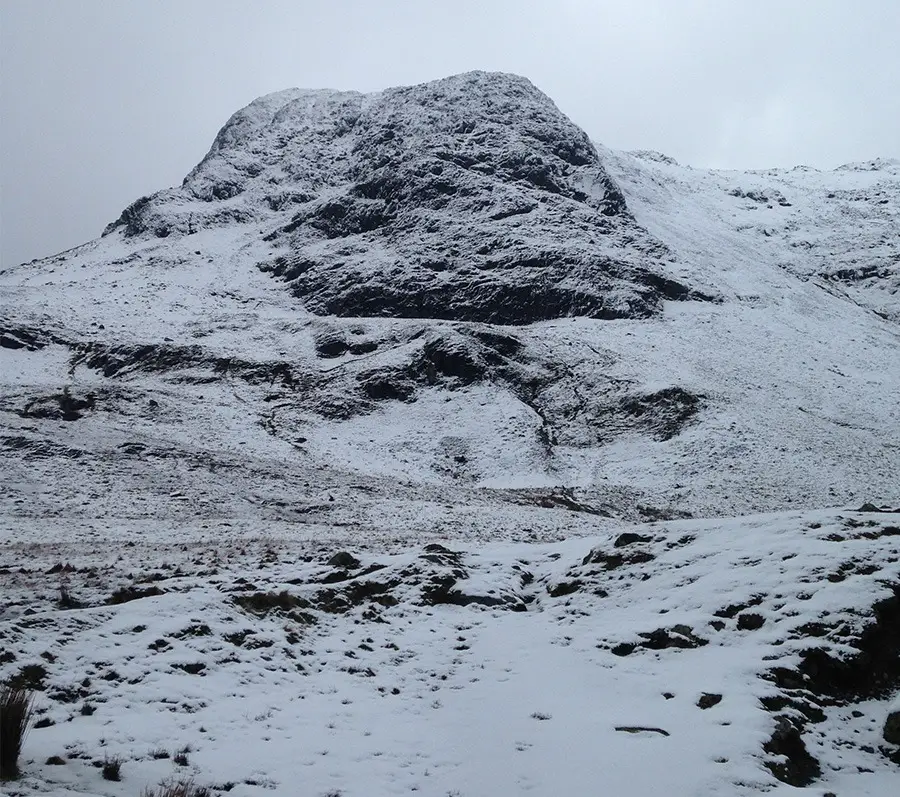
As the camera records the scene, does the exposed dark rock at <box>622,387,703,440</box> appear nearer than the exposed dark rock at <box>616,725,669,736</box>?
No

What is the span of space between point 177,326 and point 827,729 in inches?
2519

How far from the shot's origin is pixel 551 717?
394 inches

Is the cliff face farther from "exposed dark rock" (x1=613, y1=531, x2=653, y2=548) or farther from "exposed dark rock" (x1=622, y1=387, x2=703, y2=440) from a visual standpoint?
"exposed dark rock" (x1=613, y1=531, x2=653, y2=548)

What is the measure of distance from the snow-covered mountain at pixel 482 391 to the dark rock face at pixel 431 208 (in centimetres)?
47

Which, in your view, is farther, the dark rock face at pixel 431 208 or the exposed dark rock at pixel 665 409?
the dark rock face at pixel 431 208

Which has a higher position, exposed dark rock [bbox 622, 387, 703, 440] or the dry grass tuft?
exposed dark rock [bbox 622, 387, 703, 440]

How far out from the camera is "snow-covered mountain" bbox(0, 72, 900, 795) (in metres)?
13.0

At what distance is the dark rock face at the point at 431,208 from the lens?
6800cm

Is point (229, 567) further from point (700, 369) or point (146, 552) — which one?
point (700, 369)

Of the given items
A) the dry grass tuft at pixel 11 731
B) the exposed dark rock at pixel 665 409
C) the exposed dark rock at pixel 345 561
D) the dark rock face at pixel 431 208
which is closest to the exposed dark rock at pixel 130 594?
the exposed dark rock at pixel 345 561

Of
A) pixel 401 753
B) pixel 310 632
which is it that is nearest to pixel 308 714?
pixel 401 753

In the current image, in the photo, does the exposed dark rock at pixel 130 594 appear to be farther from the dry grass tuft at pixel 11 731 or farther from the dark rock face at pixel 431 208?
the dark rock face at pixel 431 208

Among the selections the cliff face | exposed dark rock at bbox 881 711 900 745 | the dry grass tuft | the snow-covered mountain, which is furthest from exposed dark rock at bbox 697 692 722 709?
the cliff face

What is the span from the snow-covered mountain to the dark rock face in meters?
0.47
